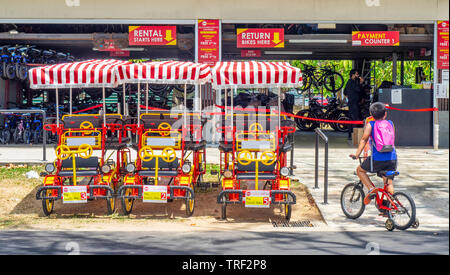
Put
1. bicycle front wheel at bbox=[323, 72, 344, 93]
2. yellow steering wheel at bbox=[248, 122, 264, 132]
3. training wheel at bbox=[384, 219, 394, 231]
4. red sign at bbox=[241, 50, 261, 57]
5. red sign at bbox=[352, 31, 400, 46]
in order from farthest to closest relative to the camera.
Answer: bicycle front wheel at bbox=[323, 72, 344, 93]
red sign at bbox=[241, 50, 261, 57]
red sign at bbox=[352, 31, 400, 46]
yellow steering wheel at bbox=[248, 122, 264, 132]
training wheel at bbox=[384, 219, 394, 231]

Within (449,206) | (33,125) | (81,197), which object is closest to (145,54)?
(33,125)

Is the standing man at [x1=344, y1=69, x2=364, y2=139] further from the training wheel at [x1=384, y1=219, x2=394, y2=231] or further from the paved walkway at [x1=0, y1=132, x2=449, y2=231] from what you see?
the training wheel at [x1=384, y1=219, x2=394, y2=231]

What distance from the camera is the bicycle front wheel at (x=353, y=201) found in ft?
29.0

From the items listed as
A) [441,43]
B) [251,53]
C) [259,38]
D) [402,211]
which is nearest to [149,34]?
[259,38]

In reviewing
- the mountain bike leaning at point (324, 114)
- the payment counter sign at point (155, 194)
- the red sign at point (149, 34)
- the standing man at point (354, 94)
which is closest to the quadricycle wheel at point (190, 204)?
the payment counter sign at point (155, 194)

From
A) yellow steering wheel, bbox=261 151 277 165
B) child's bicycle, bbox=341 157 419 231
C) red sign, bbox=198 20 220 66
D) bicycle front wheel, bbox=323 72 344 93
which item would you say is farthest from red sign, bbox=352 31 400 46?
child's bicycle, bbox=341 157 419 231

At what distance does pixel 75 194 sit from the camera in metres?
9.38

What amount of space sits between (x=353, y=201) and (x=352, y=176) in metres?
3.30

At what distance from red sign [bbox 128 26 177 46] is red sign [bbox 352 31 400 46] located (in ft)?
16.6

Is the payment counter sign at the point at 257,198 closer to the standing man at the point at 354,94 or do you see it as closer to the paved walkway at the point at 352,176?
the paved walkway at the point at 352,176

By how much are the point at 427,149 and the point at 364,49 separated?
6.36m

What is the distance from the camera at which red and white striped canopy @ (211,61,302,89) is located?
9875 millimetres

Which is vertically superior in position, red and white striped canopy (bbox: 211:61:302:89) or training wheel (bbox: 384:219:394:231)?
red and white striped canopy (bbox: 211:61:302:89)

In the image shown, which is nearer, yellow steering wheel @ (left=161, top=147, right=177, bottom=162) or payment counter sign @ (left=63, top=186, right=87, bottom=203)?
payment counter sign @ (left=63, top=186, right=87, bottom=203)
